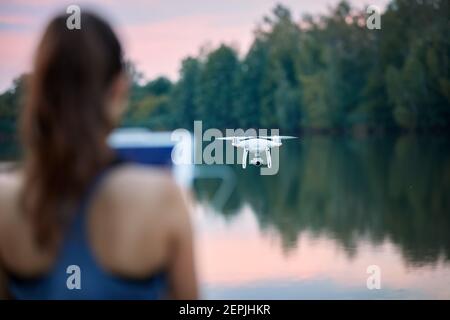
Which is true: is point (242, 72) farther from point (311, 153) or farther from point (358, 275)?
point (311, 153)

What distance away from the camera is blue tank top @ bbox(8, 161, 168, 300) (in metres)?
0.49

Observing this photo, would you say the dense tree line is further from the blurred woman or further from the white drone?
the blurred woman

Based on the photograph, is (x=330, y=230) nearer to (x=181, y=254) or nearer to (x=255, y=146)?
(x=255, y=146)

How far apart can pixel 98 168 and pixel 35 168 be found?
0.05 metres

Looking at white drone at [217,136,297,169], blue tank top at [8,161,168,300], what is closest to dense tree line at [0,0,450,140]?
white drone at [217,136,297,169]

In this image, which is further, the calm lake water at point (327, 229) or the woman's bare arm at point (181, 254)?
the calm lake water at point (327, 229)

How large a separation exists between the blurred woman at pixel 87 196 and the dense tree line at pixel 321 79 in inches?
118

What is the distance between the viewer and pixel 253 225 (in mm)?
5055

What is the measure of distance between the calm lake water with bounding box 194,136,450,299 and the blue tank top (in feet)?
6.27

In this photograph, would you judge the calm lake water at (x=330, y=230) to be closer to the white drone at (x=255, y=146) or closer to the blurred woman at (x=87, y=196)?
the white drone at (x=255, y=146)

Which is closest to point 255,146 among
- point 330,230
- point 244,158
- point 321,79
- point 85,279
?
point 244,158

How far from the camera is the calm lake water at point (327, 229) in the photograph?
3787 millimetres

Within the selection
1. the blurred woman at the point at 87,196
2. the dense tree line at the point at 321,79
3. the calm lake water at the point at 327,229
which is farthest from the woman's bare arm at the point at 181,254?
the dense tree line at the point at 321,79

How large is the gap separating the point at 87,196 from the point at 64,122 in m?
0.05
